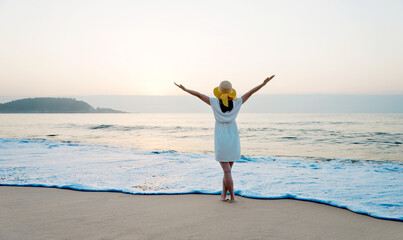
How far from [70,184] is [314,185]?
15.0 ft

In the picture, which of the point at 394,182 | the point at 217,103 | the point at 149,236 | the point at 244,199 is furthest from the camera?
the point at 394,182

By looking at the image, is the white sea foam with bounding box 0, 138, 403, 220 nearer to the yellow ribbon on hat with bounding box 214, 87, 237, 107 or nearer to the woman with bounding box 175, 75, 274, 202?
the woman with bounding box 175, 75, 274, 202

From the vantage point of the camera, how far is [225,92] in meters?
4.37

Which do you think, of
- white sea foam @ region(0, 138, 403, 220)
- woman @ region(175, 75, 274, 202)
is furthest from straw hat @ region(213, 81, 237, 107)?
white sea foam @ region(0, 138, 403, 220)

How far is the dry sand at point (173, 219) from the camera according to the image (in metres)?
3.12

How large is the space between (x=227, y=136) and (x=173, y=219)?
1.41 metres

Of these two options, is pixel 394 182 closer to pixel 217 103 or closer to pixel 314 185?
pixel 314 185

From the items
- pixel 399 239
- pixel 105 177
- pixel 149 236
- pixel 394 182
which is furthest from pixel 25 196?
pixel 394 182

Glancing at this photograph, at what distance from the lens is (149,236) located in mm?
3041

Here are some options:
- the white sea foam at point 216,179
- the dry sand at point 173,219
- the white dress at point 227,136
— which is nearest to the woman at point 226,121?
the white dress at point 227,136

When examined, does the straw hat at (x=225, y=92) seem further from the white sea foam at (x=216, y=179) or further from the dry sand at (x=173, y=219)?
the white sea foam at (x=216, y=179)

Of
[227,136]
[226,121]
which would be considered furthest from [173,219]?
[226,121]

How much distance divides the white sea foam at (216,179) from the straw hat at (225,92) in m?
1.66

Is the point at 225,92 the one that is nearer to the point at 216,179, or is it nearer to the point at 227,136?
the point at 227,136
